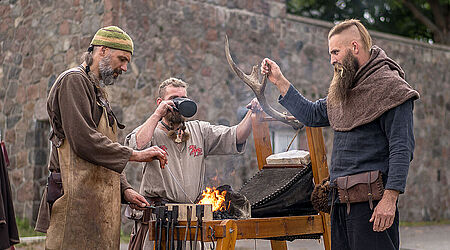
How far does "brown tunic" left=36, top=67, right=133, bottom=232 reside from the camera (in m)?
3.31

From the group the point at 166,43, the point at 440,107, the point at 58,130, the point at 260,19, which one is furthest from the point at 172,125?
the point at 440,107

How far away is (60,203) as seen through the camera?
338 cm

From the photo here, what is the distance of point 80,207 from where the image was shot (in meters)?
3.39

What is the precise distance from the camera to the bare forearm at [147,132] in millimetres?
4133

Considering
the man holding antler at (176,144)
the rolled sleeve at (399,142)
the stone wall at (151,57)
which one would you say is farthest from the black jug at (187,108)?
the stone wall at (151,57)

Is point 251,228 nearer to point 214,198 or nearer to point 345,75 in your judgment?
point 214,198

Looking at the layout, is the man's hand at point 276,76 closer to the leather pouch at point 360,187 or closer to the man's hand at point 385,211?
the leather pouch at point 360,187

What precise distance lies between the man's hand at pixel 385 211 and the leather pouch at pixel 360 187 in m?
0.07

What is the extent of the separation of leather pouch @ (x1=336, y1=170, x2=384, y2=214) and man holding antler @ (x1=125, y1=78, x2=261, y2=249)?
121 cm

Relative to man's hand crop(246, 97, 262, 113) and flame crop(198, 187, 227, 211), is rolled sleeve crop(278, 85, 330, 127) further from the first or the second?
man's hand crop(246, 97, 262, 113)

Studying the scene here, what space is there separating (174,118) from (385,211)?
174cm

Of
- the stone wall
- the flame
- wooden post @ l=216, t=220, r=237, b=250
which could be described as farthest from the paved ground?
wooden post @ l=216, t=220, r=237, b=250

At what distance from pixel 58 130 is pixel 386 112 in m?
1.74

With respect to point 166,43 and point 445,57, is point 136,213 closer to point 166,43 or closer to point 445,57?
point 166,43
